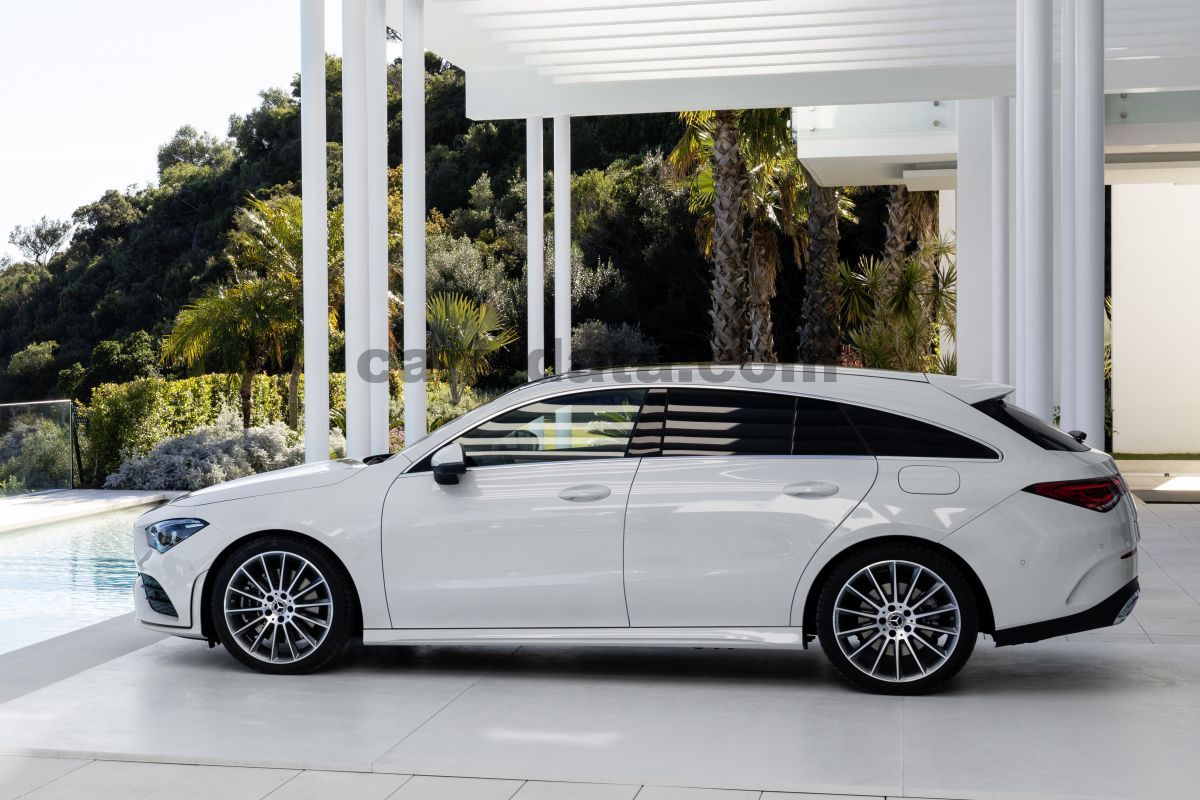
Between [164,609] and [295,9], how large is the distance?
141 ft

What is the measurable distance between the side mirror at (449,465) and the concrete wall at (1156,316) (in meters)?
15.8

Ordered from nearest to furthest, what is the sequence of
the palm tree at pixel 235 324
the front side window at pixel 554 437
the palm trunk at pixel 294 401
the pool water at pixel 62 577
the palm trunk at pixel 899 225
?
the front side window at pixel 554 437 < the pool water at pixel 62 577 < the palm tree at pixel 235 324 < the palm trunk at pixel 294 401 < the palm trunk at pixel 899 225

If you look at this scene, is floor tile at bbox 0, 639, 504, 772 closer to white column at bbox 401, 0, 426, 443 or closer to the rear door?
the rear door

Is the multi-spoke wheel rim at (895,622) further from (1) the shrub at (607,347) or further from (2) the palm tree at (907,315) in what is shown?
(1) the shrub at (607,347)

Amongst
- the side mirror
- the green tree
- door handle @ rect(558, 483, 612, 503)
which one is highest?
the green tree

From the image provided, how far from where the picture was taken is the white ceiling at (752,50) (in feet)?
36.9

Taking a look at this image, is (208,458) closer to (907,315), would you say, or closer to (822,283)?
(907,315)

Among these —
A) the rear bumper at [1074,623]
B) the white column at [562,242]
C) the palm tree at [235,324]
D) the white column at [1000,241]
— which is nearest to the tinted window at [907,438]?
the rear bumper at [1074,623]

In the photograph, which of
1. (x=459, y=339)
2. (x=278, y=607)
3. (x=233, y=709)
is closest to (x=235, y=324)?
(x=459, y=339)

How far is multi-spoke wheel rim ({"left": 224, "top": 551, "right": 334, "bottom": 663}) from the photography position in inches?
222

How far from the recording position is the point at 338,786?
13.9ft

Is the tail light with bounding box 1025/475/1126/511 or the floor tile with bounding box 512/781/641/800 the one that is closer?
the floor tile with bounding box 512/781/641/800

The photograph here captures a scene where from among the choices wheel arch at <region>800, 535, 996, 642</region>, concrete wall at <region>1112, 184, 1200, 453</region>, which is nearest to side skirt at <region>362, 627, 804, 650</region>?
wheel arch at <region>800, 535, 996, 642</region>

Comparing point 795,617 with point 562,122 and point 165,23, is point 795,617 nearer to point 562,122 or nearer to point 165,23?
point 562,122
